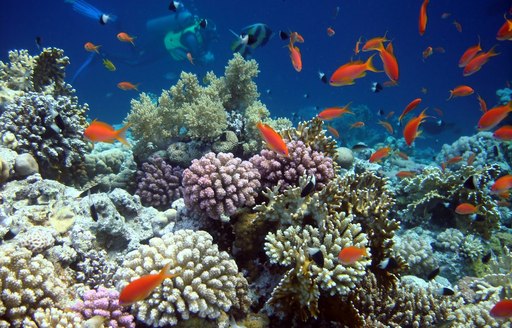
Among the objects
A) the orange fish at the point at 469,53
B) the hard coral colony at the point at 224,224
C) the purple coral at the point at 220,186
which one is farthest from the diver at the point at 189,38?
the purple coral at the point at 220,186

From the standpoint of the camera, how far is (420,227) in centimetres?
694

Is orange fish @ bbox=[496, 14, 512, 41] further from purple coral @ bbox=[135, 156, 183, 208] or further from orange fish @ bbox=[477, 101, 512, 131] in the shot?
purple coral @ bbox=[135, 156, 183, 208]

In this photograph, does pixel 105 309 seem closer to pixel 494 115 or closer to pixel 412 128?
pixel 412 128

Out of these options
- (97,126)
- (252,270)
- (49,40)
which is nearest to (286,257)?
(252,270)

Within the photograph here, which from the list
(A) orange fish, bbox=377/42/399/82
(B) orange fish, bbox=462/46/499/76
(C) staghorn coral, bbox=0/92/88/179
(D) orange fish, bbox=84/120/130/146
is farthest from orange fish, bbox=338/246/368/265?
(B) orange fish, bbox=462/46/499/76

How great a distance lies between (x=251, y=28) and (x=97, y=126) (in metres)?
4.18

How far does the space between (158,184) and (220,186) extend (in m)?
2.18

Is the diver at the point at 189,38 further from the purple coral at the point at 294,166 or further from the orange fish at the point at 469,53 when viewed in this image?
the purple coral at the point at 294,166

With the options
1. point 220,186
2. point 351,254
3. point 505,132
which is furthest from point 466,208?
point 220,186

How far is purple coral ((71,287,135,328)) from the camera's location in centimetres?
283

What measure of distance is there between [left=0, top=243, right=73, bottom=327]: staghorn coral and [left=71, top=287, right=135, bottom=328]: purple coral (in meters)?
0.27

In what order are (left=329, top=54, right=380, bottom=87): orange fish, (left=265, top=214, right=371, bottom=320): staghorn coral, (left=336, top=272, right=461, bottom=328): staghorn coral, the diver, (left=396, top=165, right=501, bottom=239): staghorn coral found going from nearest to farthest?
(left=265, top=214, right=371, bottom=320): staghorn coral
(left=336, top=272, right=461, bottom=328): staghorn coral
(left=329, top=54, right=380, bottom=87): orange fish
(left=396, top=165, right=501, bottom=239): staghorn coral
the diver

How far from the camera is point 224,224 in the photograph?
421 centimetres

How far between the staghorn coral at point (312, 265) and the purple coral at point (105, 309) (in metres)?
1.51
